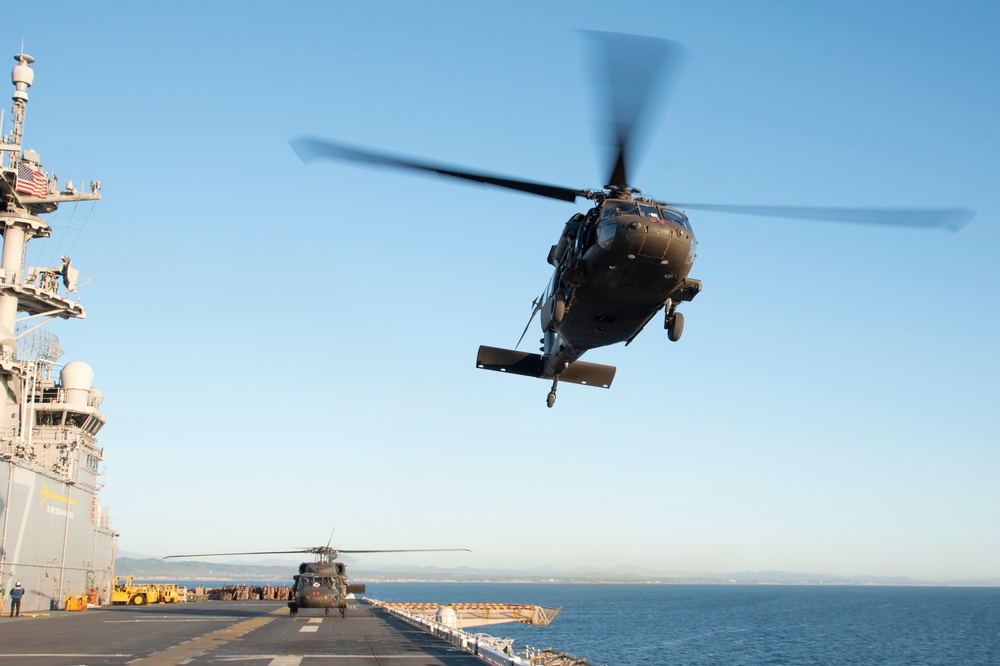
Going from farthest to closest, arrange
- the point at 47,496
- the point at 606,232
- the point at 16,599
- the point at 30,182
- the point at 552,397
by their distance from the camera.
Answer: the point at 30,182 < the point at 47,496 < the point at 16,599 < the point at 552,397 < the point at 606,232

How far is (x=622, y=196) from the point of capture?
16.1 metres

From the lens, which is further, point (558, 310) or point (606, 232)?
point (558, 310)

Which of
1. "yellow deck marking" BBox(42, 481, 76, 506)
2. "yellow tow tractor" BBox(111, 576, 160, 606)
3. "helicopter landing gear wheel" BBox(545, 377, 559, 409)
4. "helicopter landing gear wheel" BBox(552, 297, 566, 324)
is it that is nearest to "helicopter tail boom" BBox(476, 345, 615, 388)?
"helicopter landing gear wheel" BBox(545, 377, 559, 409)

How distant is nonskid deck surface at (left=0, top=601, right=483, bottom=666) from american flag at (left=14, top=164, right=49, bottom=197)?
22.2m

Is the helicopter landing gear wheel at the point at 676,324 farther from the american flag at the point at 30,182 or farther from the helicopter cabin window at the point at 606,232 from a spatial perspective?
the american flag at the point at 30,182

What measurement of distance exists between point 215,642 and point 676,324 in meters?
18.8

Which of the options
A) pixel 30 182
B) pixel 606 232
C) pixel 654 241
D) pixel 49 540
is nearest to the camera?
pixel 654 241

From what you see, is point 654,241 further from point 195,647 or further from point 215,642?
point 215,642

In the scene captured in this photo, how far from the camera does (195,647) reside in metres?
24.4

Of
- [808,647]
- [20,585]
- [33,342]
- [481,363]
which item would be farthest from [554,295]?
[808,647]

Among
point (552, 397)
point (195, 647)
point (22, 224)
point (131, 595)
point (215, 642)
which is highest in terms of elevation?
point (22, 224)

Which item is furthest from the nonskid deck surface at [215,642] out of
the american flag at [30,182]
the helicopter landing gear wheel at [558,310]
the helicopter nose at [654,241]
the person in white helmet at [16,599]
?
the american flag at [30,182]

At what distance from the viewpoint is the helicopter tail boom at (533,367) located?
2284cm

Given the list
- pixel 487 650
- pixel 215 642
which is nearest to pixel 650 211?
pixel 487 650
